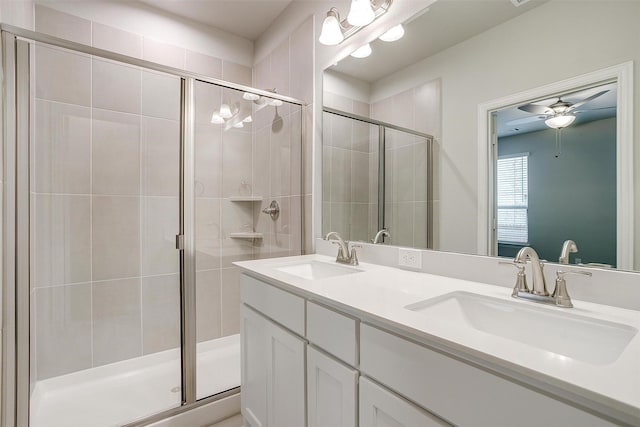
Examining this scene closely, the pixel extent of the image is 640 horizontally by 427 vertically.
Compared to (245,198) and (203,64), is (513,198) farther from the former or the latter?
(203,64)

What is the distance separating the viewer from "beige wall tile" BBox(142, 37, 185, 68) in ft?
7.00

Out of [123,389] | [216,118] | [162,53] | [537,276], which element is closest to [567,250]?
[537,276]

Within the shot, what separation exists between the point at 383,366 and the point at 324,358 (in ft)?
0.80

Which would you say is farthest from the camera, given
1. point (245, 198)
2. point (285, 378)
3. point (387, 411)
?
point (245, 198)

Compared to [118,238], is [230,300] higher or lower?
lower

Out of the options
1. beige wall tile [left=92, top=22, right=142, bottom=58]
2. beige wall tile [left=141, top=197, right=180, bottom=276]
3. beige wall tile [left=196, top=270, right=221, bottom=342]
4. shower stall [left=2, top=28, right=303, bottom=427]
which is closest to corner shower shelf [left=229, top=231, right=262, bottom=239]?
shower stall [left=2, top=28, right=303, bottom=427]

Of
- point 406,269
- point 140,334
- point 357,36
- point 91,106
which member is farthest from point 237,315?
point 357,36

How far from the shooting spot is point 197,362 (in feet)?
5.68

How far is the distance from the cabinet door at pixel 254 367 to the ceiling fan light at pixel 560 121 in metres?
1.21

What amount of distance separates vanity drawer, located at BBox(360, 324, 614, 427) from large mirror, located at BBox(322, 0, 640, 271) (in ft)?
1.89

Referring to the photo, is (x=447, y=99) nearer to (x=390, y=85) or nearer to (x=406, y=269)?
(x=390, y=85)

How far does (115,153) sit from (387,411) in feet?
6.05

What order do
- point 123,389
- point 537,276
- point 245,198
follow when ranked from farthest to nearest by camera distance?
point 245,198
point 123,389
point 537,276

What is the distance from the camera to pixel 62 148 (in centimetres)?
151
